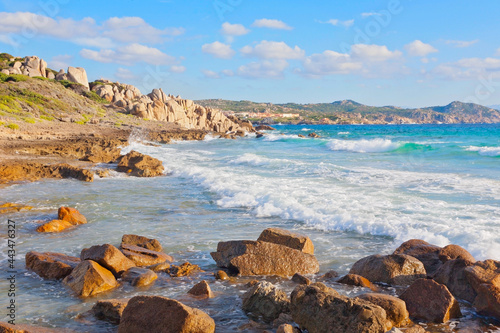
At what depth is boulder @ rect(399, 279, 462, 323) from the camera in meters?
4.89

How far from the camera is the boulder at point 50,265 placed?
635 centimetres

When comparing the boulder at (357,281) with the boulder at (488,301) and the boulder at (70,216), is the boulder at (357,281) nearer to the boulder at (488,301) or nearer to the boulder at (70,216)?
the boulder at (488,301)

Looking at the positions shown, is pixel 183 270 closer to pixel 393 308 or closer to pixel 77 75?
pixel 393 308

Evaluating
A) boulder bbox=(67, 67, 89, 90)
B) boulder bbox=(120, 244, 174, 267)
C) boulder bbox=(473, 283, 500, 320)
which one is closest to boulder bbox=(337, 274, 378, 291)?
boulder bbox=(473, 283, 500, 320)

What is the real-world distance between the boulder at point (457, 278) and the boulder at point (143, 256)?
4.50 meters

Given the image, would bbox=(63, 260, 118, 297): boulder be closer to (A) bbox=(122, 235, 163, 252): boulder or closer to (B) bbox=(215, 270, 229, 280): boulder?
(B) bbox=(215, 270, 229, 280): boulder

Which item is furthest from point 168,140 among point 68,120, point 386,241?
point 386,241

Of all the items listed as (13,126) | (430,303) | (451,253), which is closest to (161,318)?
(430,303)

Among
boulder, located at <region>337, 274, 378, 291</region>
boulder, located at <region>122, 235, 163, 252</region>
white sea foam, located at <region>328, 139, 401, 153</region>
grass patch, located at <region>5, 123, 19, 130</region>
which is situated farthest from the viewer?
white sea foam, located at <region>328, 139, 401, 153</region>

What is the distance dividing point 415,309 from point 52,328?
171 inches

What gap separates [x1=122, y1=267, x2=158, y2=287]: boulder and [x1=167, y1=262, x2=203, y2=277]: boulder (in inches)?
13.2

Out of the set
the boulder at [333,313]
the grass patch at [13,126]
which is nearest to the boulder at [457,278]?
the boulder at [333,313]

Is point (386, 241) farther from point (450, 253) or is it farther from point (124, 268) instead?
point (124, 268)

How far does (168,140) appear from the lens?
1810 inches
